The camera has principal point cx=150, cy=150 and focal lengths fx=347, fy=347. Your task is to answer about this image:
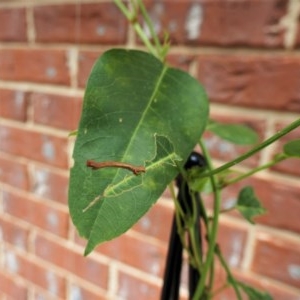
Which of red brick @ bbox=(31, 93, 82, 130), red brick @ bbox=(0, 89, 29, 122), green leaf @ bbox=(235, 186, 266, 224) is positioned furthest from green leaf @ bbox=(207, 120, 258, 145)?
red brick @ bbox=(0, 89, 29, 122)

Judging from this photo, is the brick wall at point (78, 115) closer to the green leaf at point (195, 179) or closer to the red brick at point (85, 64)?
the red brick at point (85, 64)

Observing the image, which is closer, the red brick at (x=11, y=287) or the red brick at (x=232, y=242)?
the red brick at (x=232, y=242)

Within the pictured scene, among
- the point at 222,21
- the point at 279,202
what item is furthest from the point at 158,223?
the point at 222,21

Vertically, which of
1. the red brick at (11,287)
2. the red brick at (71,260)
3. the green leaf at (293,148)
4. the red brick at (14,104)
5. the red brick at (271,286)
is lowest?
the red brick at (11,287)

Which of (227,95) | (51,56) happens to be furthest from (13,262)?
(227,95)

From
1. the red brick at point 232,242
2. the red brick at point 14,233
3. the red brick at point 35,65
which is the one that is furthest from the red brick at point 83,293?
the red brick at point 35,65

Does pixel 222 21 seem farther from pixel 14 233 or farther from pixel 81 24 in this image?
pixel 14 233

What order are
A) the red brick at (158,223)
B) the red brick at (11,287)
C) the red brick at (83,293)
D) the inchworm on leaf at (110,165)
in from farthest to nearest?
the red brick at (11,287)
the red brick at (83,293)
the red brick at (158,223)
the inchworm on leaf at (110,165)
